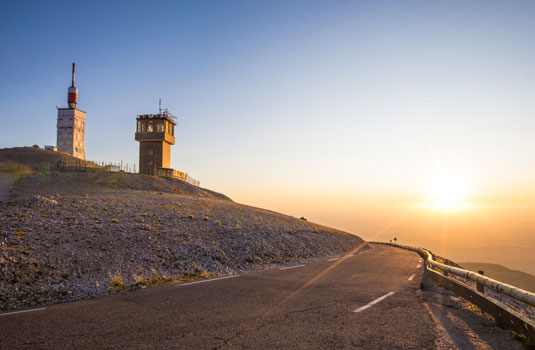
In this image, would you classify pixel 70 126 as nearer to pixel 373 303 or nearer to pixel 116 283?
pixel 116 283

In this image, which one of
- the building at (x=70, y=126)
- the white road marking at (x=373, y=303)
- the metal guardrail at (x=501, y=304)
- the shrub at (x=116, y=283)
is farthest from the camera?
the building at (x=70, y=126)

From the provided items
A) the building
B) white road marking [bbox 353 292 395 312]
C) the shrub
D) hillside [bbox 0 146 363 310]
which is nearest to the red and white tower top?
the building

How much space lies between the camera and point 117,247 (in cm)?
1540

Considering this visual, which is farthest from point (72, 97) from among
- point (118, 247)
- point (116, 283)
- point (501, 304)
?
point (501, 304)

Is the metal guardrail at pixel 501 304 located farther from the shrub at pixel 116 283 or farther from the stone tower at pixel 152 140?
the stone tower at pixel 152 140

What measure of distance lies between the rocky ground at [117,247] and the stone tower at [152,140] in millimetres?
32406

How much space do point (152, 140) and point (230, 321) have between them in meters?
61.4

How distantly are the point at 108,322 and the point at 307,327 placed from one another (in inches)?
144

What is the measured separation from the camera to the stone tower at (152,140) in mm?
63375

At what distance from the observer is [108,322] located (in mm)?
6453

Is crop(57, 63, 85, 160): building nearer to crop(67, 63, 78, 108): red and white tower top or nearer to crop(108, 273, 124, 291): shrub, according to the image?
crop(67, 63, 78, 108): red and white tower top

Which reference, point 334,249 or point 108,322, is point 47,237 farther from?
point 334,249

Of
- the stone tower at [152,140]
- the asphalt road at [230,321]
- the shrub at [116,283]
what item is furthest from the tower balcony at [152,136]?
the asphalt road at [230,321]

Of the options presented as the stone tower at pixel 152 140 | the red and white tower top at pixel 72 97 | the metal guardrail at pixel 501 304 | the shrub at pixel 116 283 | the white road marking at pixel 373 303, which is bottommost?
the shrub at pixel 116 283
